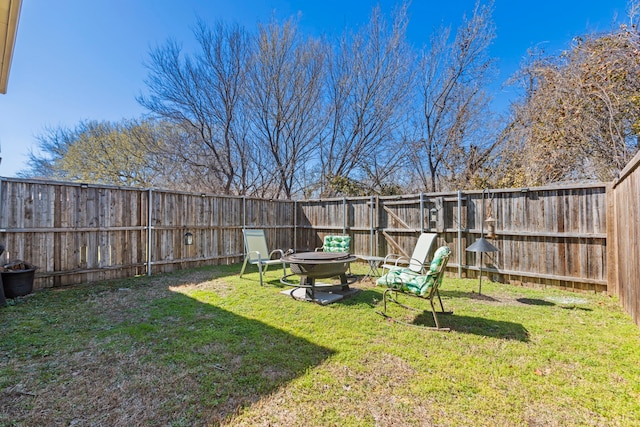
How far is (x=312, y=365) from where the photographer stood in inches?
95.7

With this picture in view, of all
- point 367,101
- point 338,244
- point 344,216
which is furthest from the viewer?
point 367,101

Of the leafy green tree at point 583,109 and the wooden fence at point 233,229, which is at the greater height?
the leafy green tree at point 583,109

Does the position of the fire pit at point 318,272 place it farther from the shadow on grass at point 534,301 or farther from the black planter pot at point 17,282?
the black planter pot at point 17,282

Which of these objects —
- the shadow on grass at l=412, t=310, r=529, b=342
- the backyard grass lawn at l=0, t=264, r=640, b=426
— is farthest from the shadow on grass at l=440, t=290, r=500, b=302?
the shadow on grass at l=412, t=310, r=529, b=342

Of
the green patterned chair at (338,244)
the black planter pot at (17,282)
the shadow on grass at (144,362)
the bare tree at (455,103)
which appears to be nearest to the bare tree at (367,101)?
the bare tree at (455,103)

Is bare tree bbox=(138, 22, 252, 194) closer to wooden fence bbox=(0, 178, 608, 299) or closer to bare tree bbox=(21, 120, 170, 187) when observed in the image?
bare tree bbox=(21, 120, 170, 187)

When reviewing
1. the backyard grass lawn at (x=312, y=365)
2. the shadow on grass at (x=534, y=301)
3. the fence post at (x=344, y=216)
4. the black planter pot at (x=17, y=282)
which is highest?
the fence post at (x=344, y=216)

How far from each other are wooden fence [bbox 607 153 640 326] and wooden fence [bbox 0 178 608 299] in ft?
0.53

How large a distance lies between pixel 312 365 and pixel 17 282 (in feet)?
15.8

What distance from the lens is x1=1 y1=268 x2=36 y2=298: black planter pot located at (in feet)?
13.7

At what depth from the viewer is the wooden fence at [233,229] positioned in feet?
15.6

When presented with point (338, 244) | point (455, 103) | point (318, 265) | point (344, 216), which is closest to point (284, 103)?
point (344, 216)

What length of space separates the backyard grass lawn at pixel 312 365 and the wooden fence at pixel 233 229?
3.50 feet

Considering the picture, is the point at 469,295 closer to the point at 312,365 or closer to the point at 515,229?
the point at 515,229
